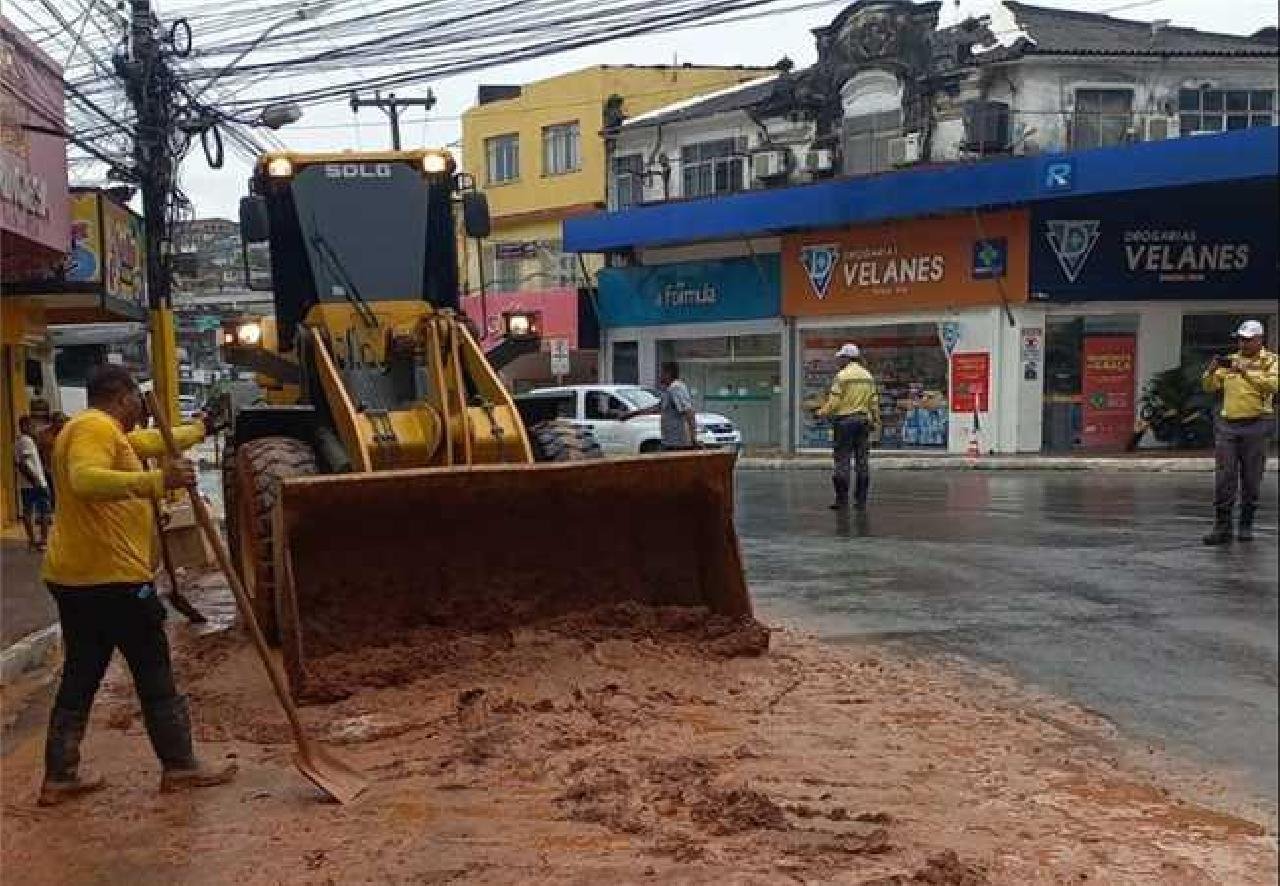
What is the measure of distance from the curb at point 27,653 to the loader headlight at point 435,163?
12.7 ft

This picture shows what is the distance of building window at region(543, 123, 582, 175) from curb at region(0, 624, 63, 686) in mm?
30686

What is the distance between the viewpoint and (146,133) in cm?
1677

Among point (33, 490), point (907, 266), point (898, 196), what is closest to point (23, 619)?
point (33, 490)

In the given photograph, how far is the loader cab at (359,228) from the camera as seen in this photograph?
9.07 metres

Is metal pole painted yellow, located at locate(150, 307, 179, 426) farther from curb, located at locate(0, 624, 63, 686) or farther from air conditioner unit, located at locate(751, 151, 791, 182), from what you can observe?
air conditioner unit, located at locate(751, 151, 791, 182)

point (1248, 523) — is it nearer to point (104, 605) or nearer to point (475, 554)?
point (104, 605)

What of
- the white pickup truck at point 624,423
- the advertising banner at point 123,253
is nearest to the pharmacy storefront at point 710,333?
the white pickup truck at point 624,423

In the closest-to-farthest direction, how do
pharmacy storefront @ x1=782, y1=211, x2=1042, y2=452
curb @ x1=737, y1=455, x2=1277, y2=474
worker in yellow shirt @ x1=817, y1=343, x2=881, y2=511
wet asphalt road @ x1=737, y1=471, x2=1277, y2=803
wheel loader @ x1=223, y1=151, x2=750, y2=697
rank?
wet asphalt road @ x1=737, y1=471, x2=1277, y2=803
wheel loader @ x1=223, y1=151, x2=750, y2=697
worker in yellow shirt @ x1=817, y1=343, x2=881, y2=511
curb @ x1=737, y1=455, x2=1277, y2=474
pharmacy storefront @ x1=782, y1=211, x2=1042, y2=452

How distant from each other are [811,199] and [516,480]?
844 inches

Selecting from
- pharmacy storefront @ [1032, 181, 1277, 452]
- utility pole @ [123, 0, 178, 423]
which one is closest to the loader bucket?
utility pole @ [123, 0, 178, 423]

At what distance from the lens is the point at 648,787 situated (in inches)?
194

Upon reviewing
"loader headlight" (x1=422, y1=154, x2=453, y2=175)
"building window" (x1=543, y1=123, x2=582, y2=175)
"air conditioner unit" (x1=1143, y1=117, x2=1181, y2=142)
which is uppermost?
"building window" (x1=543, y1=123, x2=582, y2=175)

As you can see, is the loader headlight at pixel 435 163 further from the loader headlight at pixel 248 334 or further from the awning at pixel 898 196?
the awning at pixel 898 196

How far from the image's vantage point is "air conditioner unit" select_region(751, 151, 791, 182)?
30438 mm
